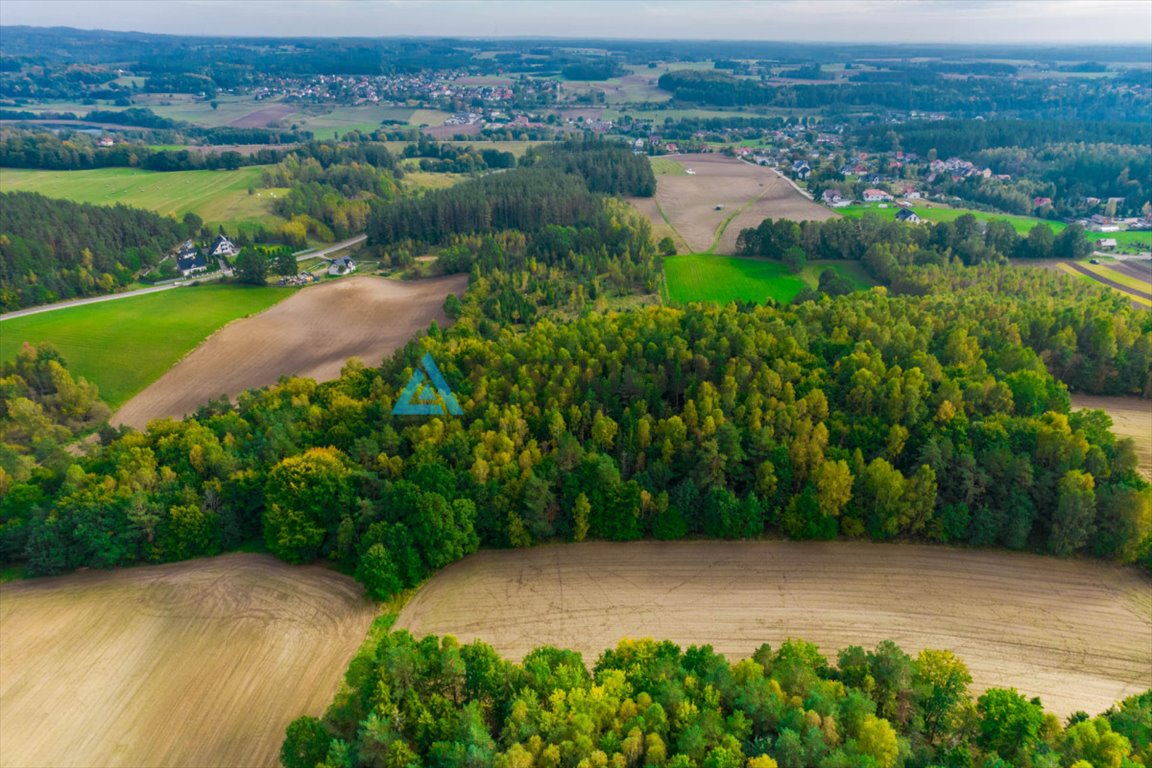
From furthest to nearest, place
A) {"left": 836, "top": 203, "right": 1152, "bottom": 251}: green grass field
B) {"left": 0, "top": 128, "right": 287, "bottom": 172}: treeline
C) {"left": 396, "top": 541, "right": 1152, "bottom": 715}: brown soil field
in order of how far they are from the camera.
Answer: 1. {"left": 0, "top": 128, "right": 287, "bottom": 172}: treeline
2. {"left": 836, "top": 203, "right": 1152, "bottom": 251}: green grass field
3. {"left": 396, "top": 541, "right": 1152, "bottom": 715}: brown soil field

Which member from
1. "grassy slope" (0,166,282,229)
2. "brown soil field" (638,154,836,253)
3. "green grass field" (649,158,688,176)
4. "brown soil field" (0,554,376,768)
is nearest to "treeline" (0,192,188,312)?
"grassy slope" (0,166,282,229)

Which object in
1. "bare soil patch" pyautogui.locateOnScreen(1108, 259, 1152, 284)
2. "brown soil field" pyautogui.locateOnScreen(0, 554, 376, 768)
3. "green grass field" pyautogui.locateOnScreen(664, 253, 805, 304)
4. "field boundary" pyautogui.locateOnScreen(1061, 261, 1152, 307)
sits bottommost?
"brown soil field" pyautogui.locateOnScreen(0, 554, 376, 768)

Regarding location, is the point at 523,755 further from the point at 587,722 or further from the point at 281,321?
the point at 281,321

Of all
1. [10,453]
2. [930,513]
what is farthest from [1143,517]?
[10,453]

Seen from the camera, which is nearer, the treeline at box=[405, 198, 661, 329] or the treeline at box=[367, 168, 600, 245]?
the treeline at box=[405, 198, 661, 329]

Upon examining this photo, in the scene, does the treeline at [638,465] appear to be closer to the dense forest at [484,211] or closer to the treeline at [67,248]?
the treeline at [67,248]

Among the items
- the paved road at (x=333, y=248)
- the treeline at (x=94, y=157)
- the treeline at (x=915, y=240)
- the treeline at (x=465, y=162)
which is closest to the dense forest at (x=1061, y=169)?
the treeline at (x=915, y=240)

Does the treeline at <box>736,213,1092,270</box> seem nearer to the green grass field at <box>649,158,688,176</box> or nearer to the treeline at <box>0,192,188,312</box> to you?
the green grass field at <box>649,158,688,176</box>
